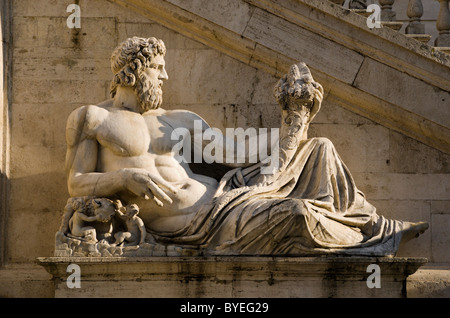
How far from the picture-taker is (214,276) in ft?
50.1

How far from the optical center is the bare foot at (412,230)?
1589 cm

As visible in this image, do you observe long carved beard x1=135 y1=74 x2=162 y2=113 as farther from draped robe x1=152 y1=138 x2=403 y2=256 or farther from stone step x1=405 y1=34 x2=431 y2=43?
stone step x1=405 y1=34 x2=431 y2=43

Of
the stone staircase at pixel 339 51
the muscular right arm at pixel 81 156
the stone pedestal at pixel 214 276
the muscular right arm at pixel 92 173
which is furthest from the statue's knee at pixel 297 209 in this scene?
the stone staircase at pixel 339 51

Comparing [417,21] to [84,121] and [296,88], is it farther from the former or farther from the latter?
[84,121]

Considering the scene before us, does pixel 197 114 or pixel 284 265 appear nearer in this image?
pixel 284 265

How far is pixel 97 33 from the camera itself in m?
16.8

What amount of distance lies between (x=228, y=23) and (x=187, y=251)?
8.37 ft

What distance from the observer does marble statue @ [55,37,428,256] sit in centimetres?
1529

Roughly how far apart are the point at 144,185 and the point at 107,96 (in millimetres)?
1591

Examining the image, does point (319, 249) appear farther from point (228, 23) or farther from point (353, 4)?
point (353, 4)

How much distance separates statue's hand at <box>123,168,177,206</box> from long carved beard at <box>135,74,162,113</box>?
0.75 m

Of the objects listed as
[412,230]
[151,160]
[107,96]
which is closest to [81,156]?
[151,160]

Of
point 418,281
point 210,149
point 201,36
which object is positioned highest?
point 201,36

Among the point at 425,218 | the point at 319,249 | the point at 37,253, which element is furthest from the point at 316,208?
the point at 37,253
